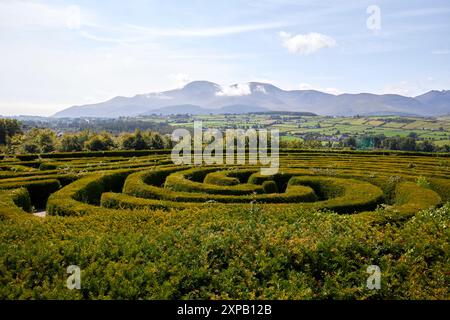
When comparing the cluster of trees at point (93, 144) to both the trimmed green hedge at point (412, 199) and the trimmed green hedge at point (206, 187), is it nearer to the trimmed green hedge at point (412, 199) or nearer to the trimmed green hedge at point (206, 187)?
the trimmed green hedge at point (206, 187)

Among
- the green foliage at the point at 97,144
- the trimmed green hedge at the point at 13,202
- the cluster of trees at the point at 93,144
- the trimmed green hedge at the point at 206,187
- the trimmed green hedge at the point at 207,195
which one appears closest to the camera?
the trimmed green hedge at the point at 13,202

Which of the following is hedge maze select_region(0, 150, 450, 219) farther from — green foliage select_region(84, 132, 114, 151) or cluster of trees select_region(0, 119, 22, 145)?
cluster of trees select_region(0, 119, 22, 145)

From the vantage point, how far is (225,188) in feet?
68.7

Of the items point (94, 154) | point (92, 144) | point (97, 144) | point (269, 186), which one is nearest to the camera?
point (269, 186)

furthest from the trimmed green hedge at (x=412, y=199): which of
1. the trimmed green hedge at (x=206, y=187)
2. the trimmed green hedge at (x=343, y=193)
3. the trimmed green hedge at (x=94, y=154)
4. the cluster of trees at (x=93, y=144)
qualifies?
the cluster of trees at (x=93, y=144)

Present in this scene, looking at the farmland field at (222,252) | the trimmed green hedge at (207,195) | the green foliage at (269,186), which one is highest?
the farmland field at (222,252)

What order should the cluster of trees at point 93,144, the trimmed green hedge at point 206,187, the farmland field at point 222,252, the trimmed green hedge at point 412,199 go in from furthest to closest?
the cluster of trees at point 93,144
the trimmed green hedge at point 206,187
the trimmed green hedge at point 412,199
the farmland field at point 222,252

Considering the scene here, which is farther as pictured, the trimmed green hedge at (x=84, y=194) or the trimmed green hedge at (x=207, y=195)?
the trimmed green hedge at (x=207, y=195)

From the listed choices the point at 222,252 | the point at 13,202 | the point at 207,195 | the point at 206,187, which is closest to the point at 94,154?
the point at 13,202

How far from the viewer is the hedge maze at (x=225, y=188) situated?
18.0 m

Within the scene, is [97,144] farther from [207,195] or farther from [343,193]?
[343,193]

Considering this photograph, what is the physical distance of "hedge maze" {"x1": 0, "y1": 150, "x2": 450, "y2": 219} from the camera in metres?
18.0

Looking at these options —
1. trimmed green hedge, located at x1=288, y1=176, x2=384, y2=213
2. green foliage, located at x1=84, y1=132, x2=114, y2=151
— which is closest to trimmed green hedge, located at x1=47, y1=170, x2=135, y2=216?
trimmed green hedge, located at x1=288, y1=176, x2=384, y2=213
